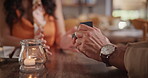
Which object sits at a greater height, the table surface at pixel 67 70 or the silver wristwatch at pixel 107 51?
the silver wristwatch at pixel 107 51

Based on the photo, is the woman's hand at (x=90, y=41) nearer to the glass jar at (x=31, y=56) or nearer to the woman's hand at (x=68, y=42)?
the glass jar at (x=31, y=56)

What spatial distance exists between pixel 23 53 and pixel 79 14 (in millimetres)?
6218

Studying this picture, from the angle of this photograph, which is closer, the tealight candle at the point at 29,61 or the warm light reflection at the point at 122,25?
the tealight candle at the point at 29,61

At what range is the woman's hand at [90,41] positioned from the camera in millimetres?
917

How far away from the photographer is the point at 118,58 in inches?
31.4

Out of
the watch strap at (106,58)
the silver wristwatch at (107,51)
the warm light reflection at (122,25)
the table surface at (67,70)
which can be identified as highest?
the warm light reflection at (122,25)

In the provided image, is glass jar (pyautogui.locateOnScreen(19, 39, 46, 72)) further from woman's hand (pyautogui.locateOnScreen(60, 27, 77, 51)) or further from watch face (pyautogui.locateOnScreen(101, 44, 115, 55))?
woman's hand (pyautogui.locateOnScreen(60, 27, 77, 51))

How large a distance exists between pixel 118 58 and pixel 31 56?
1.08ft

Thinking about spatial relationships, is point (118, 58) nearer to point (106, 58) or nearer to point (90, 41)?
point (106, 58)

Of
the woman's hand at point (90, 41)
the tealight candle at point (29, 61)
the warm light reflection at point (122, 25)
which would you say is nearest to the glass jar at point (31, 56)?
the tealight candle at point (29, 61)

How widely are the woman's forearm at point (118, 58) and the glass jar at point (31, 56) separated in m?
0.25

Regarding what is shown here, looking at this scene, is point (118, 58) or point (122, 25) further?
point (122, 25)

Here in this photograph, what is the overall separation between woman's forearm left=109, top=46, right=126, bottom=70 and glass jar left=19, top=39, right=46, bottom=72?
25 centimetres

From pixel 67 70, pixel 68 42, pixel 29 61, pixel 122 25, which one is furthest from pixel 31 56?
pixel 122 25
